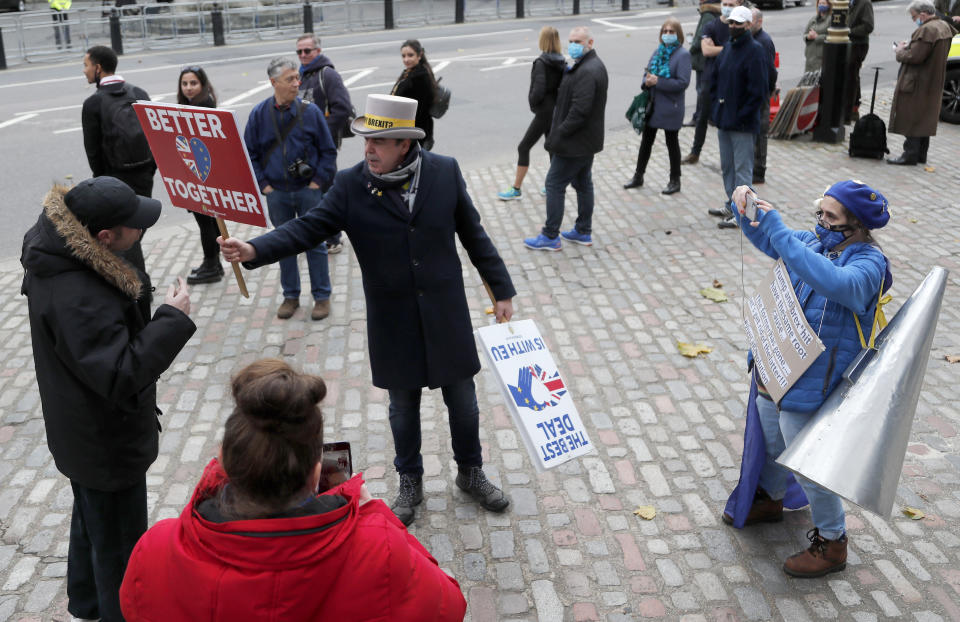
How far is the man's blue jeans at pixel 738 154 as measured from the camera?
8836 millimetres

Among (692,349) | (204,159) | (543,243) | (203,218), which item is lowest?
(692,349)

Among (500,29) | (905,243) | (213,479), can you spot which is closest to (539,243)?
(905,243)

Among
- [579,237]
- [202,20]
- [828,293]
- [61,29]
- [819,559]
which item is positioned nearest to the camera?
[828,293]

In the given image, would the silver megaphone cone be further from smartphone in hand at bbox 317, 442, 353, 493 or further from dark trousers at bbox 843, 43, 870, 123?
dark trousers at bbox 843, 43, 870, 123

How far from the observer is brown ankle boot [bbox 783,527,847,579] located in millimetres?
4039

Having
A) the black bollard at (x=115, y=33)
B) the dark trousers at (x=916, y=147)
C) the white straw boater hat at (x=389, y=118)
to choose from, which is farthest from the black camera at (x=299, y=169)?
the black bollard at (x=115, y=33)

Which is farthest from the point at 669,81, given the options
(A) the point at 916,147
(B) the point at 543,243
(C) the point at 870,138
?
(A) the point at 916,147

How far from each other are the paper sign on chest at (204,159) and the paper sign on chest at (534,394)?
1.26 meters

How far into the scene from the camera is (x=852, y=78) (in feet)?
41.5

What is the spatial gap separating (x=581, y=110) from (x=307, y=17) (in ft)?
58.6

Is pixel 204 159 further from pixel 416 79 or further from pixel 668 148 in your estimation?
pixel 668 148

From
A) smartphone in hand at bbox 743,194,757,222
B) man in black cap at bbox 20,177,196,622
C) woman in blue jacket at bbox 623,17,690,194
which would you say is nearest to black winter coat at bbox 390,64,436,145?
woman in blue jacket at bbox 623,17,690,194

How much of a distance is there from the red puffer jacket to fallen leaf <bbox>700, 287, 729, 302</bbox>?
534 cm

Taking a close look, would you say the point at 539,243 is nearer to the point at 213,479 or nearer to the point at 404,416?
the point at 404,416
